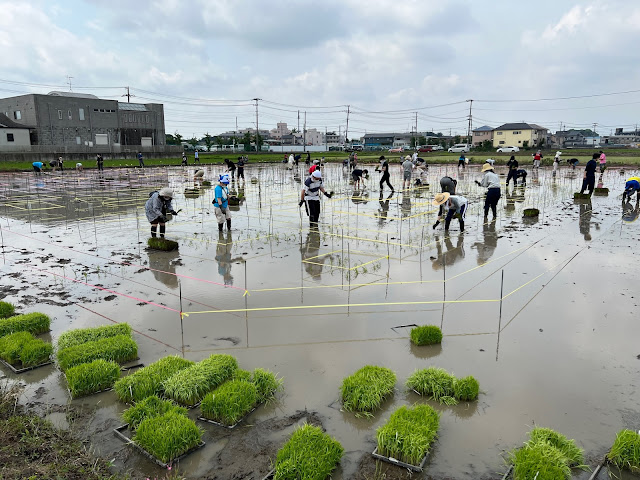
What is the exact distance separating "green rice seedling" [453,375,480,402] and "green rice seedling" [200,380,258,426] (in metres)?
2.05

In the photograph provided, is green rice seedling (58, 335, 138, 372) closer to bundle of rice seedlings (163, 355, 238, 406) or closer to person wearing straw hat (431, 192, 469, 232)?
bundle of rice seedlings (163, 355, 238, 406)

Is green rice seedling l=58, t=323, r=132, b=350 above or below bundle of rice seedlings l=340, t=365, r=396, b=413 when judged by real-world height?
above

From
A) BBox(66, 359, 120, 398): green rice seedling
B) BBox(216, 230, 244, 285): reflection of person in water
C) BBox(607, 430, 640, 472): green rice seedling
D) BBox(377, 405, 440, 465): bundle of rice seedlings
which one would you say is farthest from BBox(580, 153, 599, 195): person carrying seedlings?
BBox(66, 359, 120, 398): green rice seedling

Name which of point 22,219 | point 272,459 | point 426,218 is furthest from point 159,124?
point 272,459

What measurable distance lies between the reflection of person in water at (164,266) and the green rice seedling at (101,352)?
2.64 metres

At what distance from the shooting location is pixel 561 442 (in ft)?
12.1

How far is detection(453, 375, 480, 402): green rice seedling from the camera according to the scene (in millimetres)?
4496

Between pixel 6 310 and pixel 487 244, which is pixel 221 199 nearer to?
pixel 6 310

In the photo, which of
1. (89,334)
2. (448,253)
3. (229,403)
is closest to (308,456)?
(229,403)

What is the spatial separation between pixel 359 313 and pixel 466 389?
238 centimetres

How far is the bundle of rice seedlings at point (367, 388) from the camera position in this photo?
171 inches

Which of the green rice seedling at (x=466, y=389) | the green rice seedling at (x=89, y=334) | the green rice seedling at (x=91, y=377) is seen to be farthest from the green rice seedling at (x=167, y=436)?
the green rice seedling at (x=466, y=389)

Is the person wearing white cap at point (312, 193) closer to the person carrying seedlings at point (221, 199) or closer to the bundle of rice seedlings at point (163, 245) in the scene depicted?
the person carrying seedlings at point (221, 199)

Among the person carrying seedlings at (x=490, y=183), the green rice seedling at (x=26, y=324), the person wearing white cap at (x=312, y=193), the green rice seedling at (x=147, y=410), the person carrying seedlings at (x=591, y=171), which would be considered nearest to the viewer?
the green rice seedling at (x=147, y=410)
